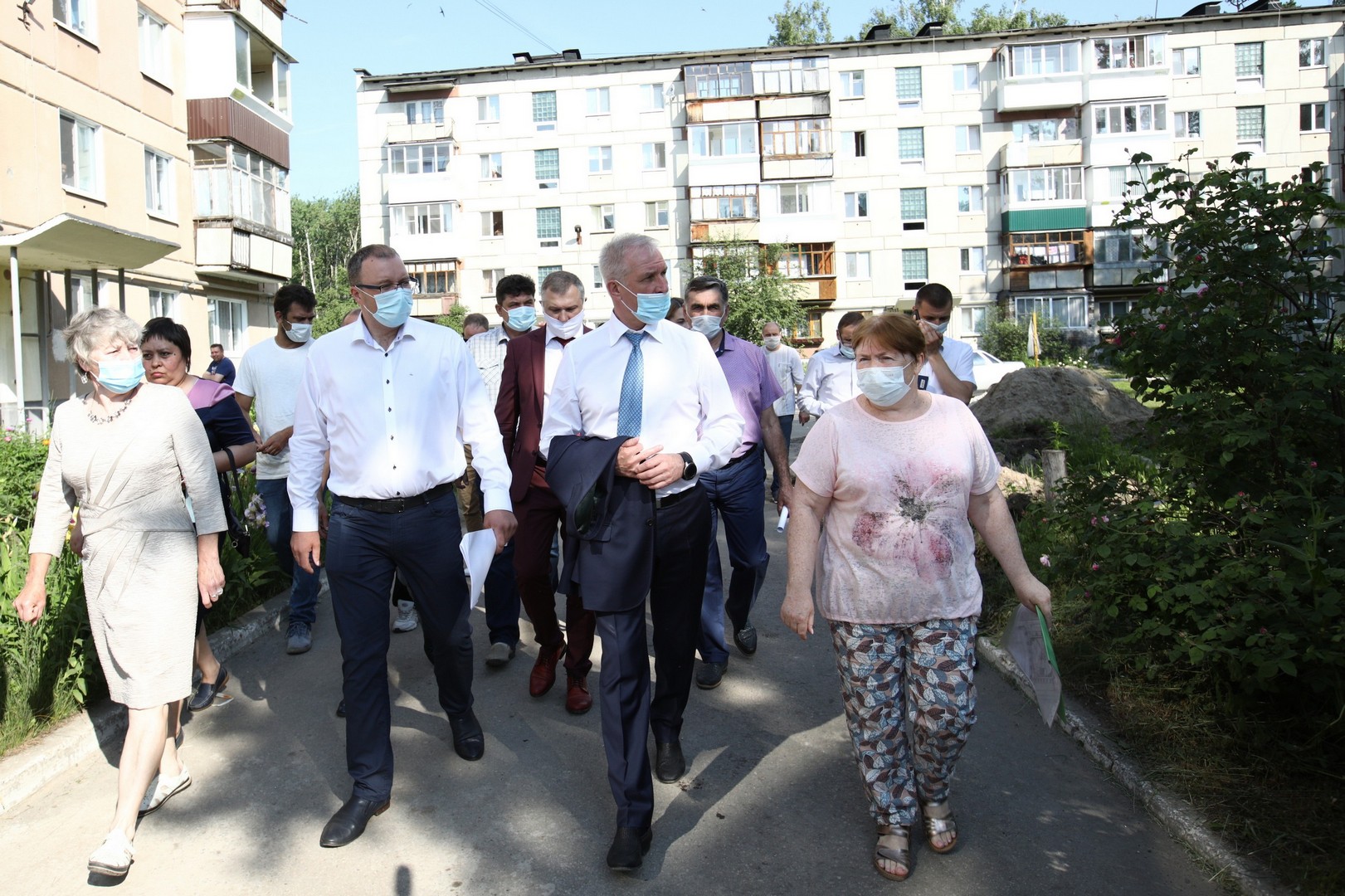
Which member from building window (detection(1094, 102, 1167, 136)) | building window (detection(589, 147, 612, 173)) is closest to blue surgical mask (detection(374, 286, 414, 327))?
building window (detection(589, 147, 612, 173))

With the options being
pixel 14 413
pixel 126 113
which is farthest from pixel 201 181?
pixel 14 413

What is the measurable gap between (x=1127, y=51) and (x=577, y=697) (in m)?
52.0

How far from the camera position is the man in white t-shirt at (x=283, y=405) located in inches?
271

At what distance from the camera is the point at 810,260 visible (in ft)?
164

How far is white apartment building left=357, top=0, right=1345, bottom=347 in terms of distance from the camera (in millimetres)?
49094

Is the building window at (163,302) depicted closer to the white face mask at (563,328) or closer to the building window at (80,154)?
the building window at (80,154)

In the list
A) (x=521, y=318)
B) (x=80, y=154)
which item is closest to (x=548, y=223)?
(x=80, y=154)

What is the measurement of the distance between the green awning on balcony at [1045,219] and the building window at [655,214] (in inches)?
628

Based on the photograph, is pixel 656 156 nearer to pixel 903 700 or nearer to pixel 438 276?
pixel 438 276

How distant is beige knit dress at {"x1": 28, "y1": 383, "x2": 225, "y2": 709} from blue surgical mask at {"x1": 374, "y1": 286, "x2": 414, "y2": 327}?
0.93m

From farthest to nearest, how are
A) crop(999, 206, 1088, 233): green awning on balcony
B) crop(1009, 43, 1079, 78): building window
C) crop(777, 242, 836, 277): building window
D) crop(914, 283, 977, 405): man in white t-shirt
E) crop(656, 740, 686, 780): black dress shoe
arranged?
crop(777, 242, 836, 277): building window, crop(999, 206, 1088, 233): green awning on balcony, crop(1009, 43, 1079, 78): building window, crop(914, 283, 977, 405): man in white t-shirt, crop(656, 740, 686, 780): black dress shoe

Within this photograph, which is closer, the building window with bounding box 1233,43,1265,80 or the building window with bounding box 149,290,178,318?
the building window with bounding box 149,290,178,318

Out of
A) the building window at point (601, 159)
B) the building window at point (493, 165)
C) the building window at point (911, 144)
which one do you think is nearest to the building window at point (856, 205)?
the building window at point (911, 144)

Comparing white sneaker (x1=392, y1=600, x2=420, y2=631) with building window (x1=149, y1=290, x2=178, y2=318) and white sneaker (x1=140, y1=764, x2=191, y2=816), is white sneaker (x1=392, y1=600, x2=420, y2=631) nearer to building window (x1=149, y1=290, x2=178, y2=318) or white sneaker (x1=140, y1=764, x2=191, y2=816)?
white sneaker (x1=140, y1=764, x2=191, y2=816)
